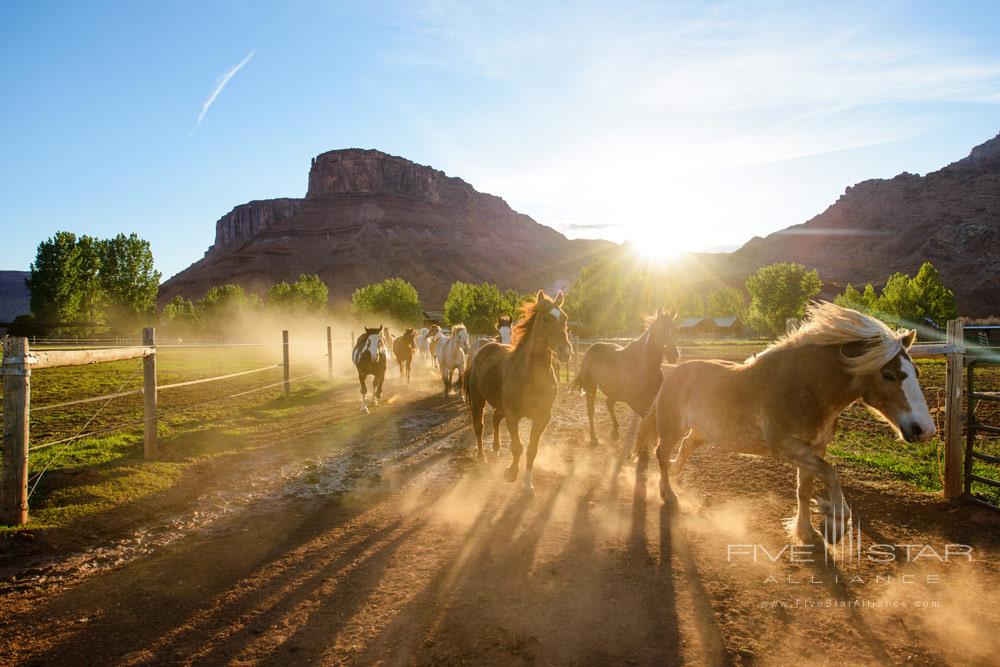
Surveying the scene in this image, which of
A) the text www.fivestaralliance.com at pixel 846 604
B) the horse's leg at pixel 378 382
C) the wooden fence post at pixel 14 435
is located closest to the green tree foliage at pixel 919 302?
the horse's leg at pixel 378 382

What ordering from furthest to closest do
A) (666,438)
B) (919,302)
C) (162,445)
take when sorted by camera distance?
1. (919,302)
2. (162,445)
3. (666,438)

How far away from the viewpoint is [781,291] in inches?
2234

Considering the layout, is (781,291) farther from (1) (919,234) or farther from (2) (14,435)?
(1) (919,234)

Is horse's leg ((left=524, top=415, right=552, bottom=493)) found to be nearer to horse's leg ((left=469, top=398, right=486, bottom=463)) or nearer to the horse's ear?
horse's leg ((left=469, top=398, right=486, bottom=463))

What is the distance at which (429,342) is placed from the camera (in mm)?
24141

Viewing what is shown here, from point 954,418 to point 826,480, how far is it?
351cm

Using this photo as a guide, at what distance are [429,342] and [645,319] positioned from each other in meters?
16.4

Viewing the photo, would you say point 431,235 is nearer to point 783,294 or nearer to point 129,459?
point 783,294

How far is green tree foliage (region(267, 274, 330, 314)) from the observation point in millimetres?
85375

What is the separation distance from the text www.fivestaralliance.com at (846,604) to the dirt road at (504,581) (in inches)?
0.8

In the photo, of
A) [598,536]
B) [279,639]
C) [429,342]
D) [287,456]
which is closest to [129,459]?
[287,456]

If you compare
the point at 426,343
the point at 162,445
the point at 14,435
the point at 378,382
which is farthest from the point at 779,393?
the point at 426,343

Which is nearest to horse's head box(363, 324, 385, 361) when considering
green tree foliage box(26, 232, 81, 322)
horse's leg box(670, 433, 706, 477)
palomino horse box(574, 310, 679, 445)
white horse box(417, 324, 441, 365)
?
palomino horse box(574, 310, 679, 445)

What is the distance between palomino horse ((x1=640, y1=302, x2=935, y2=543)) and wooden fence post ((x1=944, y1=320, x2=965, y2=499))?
85.2 inches
